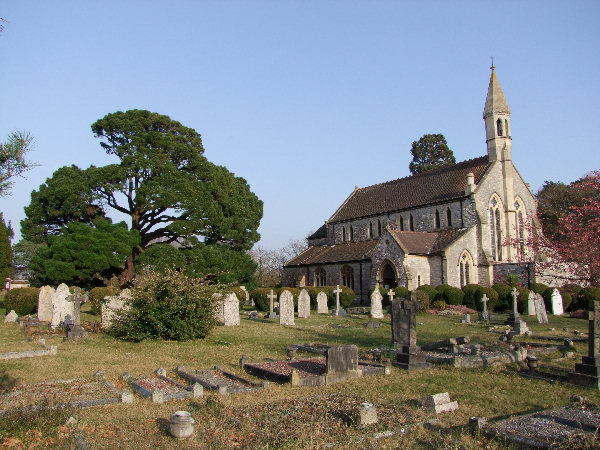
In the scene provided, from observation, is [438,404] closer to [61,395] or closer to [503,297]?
[61,395]

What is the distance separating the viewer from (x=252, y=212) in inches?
1428

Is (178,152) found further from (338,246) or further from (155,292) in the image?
(155,292)

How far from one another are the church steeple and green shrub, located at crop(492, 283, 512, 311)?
438 inches

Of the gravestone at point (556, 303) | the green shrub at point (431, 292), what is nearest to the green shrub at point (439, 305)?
the green shrub at point (431, 292)

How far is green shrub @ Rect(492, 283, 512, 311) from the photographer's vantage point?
26.9 m

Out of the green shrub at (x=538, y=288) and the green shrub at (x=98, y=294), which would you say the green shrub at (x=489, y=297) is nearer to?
the green shrub at (x=538, y=288)

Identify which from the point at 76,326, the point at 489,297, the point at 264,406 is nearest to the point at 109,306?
the point at 76,326

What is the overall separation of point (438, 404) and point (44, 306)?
18.6 meters

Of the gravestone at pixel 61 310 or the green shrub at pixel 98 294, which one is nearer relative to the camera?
the gravestone at pixel 61 310

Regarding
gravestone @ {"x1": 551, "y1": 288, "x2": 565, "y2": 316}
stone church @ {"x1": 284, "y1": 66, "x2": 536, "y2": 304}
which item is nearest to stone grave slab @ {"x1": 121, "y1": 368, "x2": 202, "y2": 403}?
gravestone @ {"x1": 551, "y1": 288, "x2": 565, "y2": 316}

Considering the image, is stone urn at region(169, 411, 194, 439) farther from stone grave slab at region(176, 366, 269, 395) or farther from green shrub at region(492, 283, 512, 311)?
green shrub at region(492, 283, 512, 311)

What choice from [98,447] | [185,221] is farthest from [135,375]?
[185,221]

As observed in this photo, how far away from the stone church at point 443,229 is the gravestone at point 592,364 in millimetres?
20505

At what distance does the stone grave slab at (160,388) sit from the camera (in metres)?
7.91
